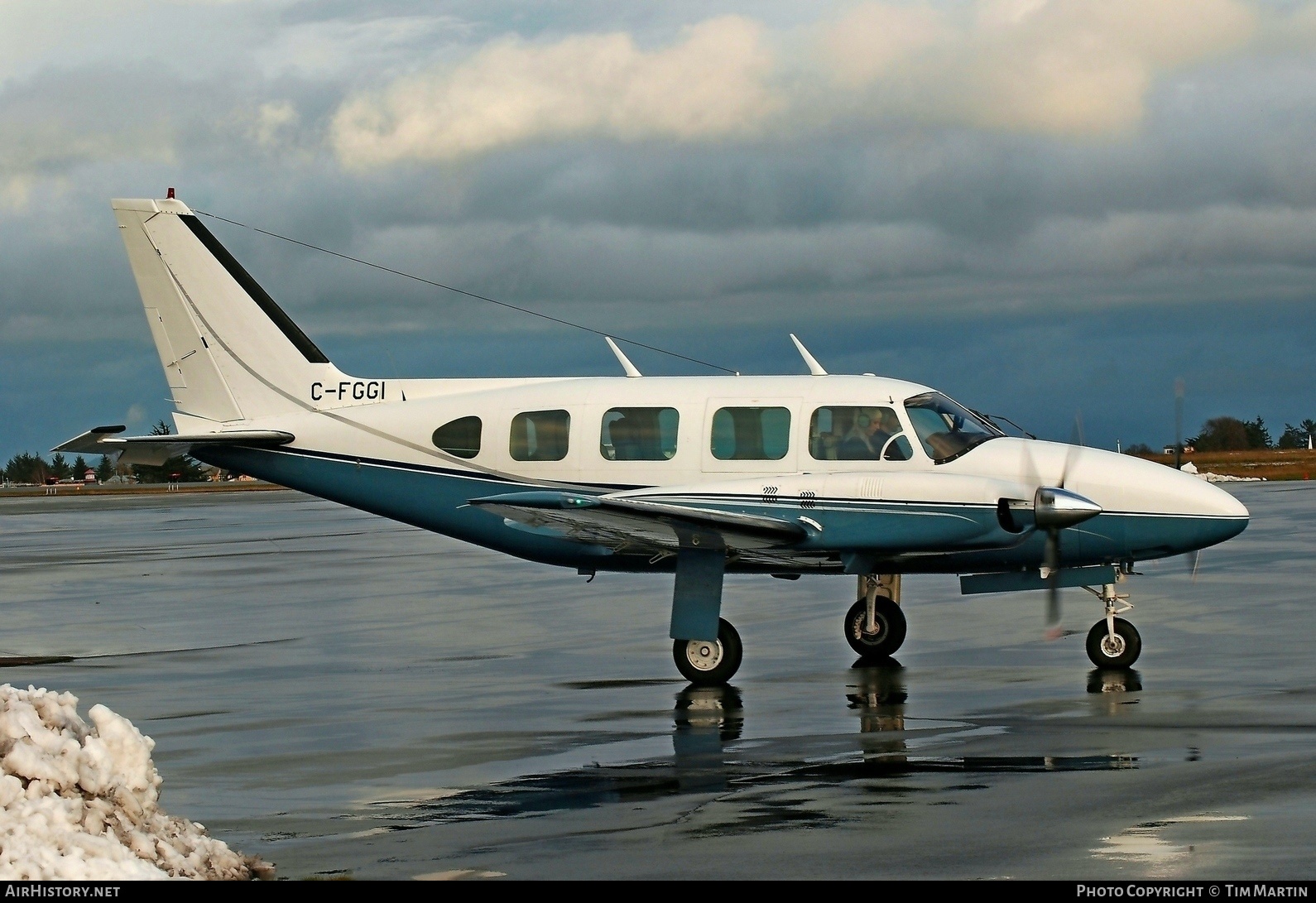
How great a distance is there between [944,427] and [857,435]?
843mm

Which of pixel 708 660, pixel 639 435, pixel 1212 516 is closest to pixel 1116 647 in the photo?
pixel 1212 516

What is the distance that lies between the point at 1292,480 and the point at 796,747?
212 feet

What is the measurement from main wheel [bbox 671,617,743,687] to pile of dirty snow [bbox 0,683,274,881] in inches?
284

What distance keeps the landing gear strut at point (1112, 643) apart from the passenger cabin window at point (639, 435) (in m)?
4.48

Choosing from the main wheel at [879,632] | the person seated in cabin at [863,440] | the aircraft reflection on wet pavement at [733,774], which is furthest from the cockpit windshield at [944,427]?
the aircraft reflection on wet pavement at [733,774]

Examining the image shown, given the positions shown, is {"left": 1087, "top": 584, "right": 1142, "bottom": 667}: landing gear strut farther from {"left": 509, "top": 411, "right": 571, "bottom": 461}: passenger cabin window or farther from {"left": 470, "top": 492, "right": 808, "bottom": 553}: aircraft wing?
{"left": 509, "top": 411, "right": 571, "bottom": 461}: passenger cabin window

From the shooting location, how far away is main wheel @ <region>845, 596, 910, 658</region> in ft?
51.6

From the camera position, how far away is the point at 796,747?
35.3 feet

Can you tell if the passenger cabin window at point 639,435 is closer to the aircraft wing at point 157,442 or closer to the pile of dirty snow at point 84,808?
the aircraft wing at point 157,442

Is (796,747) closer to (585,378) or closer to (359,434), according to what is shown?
(585,378)

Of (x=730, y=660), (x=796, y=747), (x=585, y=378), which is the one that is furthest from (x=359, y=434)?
(x=796, y=747)

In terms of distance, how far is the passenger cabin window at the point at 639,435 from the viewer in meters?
15.8

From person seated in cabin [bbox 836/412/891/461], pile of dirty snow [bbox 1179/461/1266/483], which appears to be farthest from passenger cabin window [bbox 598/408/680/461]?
pile of dirty snow [bbox 1179/461/1266/483]
